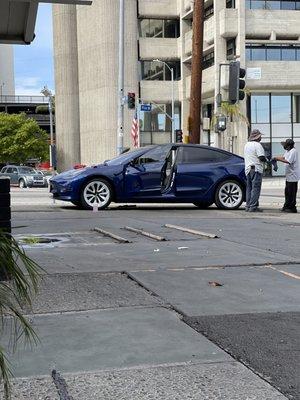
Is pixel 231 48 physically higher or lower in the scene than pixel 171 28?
lower

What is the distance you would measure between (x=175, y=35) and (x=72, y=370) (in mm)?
53617

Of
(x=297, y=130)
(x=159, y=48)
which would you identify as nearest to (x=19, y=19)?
(x=297, y=130)

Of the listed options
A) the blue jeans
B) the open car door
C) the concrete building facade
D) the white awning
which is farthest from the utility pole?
the concrete building facade

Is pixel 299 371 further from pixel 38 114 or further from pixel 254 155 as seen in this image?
pixel 38 114

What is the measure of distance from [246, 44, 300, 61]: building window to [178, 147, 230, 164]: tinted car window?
3236cm

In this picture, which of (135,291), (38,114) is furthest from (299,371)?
(38,114)

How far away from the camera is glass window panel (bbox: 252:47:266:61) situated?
43.8 metres

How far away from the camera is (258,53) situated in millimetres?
43875

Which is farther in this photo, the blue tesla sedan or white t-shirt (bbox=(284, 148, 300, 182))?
white t-shirt (bbox=(284, 148, 300, 182))

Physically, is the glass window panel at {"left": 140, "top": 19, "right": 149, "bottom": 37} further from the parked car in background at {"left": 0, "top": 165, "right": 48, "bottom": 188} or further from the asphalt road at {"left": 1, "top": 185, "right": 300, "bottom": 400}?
the asphalt road at {"left": 1, "top": 185, "right": 300, "bottom": 400}

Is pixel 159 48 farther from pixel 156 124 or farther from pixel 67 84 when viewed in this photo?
pixel 67 84

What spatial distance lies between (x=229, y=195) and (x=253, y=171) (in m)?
1.07

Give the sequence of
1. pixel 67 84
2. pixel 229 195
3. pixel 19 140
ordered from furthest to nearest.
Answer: pixel 19 140 → pixel 67 84 → pixel 229 195

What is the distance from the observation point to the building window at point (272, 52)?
43.8 m
